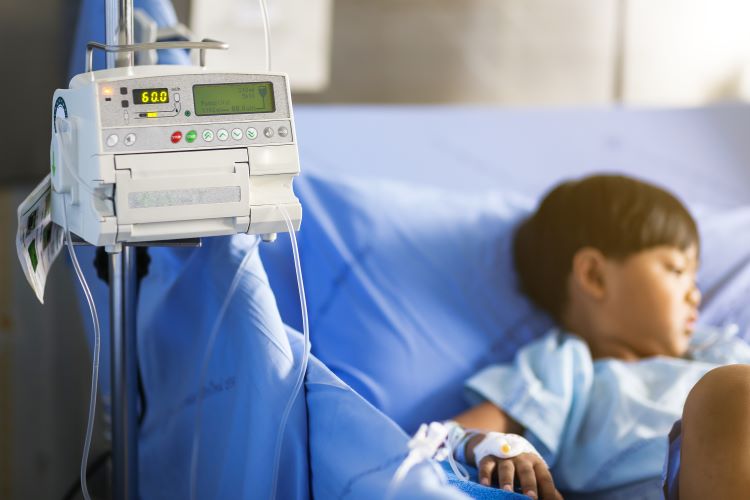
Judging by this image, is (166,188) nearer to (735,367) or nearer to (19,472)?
(735,367)

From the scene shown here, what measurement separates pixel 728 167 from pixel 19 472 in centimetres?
167

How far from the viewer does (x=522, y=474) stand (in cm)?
106

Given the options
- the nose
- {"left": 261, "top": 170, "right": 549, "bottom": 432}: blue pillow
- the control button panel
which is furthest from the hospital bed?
the control button panel

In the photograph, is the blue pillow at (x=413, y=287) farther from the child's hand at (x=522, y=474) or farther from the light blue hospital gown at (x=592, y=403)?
the child's hand at (x=522, y=474)

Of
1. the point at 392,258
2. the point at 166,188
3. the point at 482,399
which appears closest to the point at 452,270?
the point at 392,258

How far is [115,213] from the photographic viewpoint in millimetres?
916

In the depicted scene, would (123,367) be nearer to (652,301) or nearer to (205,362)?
(205,362)

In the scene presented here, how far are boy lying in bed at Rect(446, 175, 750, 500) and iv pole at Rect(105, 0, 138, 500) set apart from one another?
43 centimetres

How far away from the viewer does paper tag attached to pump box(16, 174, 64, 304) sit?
1.01 metres

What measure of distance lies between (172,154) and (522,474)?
21.6 inches

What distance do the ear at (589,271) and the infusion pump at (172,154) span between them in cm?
66

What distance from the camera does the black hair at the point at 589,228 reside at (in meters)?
1.47

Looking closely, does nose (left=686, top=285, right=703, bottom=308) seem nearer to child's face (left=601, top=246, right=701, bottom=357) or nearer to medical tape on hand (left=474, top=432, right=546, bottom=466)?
child's face (left=601, top=246, right=701, bottom=357)

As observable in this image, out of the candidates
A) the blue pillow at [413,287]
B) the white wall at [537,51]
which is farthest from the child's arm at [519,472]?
the white wall at [537,51]
